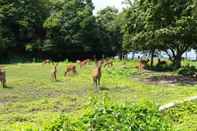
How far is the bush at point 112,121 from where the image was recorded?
7.67 meters

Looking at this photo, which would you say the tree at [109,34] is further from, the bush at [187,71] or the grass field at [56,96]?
the grass field at [56,96]

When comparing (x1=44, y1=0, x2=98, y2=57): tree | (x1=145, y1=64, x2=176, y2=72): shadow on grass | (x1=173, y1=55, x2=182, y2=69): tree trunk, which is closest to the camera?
(x1=173, y1=55, x2=182, y2=69): tree trunk

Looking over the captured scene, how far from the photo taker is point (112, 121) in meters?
7.80

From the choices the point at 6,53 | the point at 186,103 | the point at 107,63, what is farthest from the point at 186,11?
the point at 6,53

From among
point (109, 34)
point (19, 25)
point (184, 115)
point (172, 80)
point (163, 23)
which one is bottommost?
point (172, 80)

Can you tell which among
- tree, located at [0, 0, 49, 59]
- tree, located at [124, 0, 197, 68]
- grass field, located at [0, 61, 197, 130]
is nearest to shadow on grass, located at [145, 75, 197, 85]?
grass field, located at [0, 61, 197, 130]

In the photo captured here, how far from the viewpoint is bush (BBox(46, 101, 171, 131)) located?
767 centimetres

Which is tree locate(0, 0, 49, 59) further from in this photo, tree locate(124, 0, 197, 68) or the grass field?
the grass field

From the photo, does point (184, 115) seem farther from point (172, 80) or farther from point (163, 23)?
point (163, 23)

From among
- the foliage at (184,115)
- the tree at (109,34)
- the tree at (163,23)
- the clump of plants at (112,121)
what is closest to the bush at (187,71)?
the tree at (163,23)

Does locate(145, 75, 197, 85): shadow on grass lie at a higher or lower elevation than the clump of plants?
lower

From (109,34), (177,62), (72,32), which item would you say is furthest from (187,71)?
(109,34)

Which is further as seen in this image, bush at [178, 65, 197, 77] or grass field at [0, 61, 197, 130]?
bush at [178, 65, 197, 77]

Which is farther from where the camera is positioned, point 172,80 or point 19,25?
point 19,25
